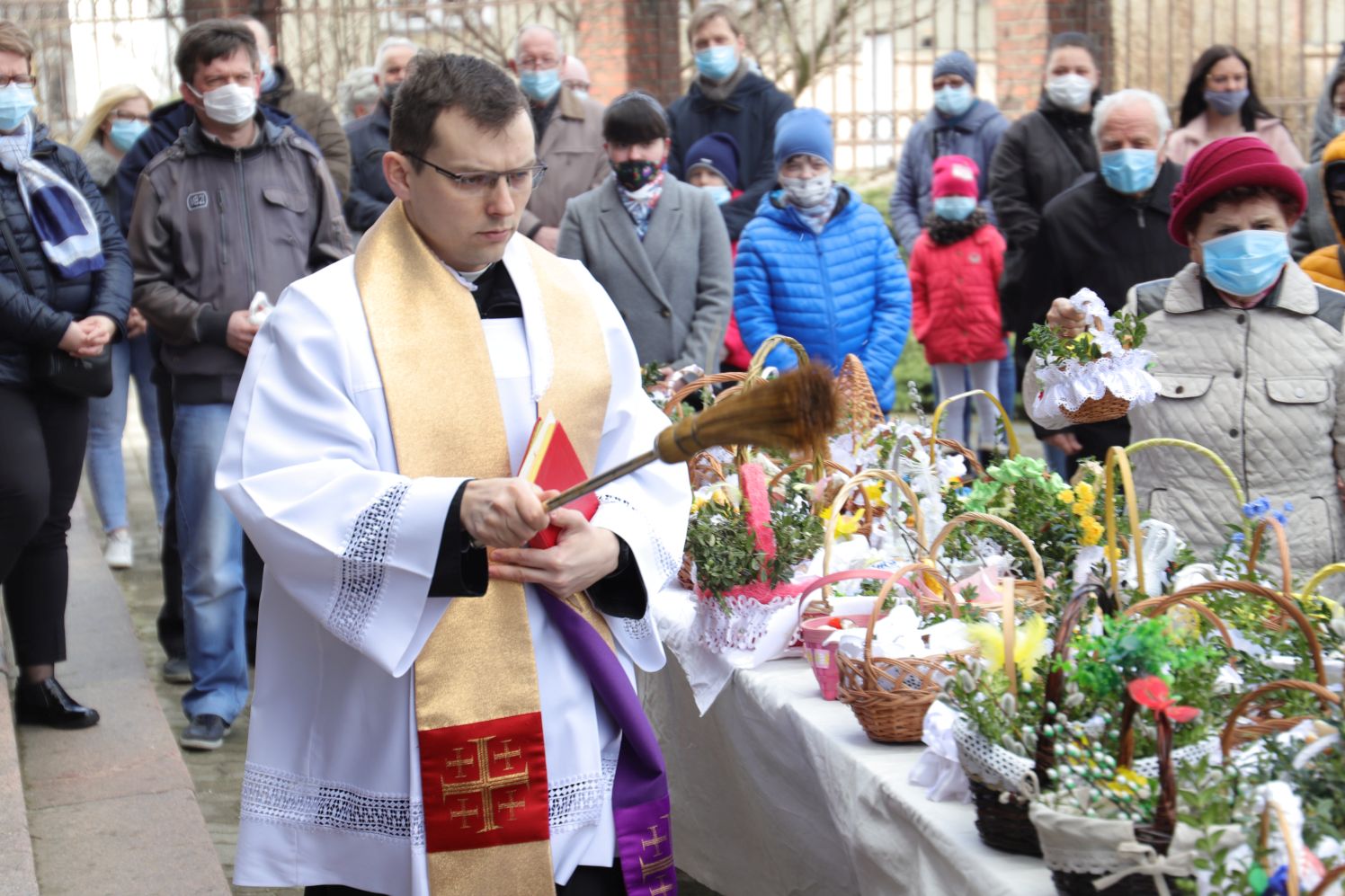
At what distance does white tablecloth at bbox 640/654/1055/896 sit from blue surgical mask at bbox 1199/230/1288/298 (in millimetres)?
1436

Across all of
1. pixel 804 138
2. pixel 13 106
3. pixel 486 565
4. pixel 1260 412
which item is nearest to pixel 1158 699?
pixel 486 565

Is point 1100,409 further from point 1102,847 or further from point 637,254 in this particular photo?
point 637,254

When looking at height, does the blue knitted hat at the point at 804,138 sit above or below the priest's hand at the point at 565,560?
above

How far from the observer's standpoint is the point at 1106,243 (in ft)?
19.5

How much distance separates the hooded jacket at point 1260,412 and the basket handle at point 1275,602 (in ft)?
3.88

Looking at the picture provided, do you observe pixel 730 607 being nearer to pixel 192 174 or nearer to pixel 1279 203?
pixel 1279 203

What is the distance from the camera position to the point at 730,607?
3.74m

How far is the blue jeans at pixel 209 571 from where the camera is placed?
5.43 m

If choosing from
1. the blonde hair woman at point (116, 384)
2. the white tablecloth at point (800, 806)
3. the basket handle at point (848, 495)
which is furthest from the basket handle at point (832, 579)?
the blonde hair woman at point (116, 384)

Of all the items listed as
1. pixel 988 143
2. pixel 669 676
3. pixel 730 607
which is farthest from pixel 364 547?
pixel 988 143

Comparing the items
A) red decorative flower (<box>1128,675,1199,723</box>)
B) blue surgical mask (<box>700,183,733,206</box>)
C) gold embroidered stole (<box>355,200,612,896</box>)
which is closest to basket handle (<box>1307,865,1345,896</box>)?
red decorative flower (<box>1128,675,1199,723</box>)

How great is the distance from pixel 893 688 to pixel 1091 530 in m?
0.86

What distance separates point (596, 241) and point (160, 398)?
1.81 meters

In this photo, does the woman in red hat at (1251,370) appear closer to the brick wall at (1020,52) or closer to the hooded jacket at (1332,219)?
the hooded jacket at (1332,219)
